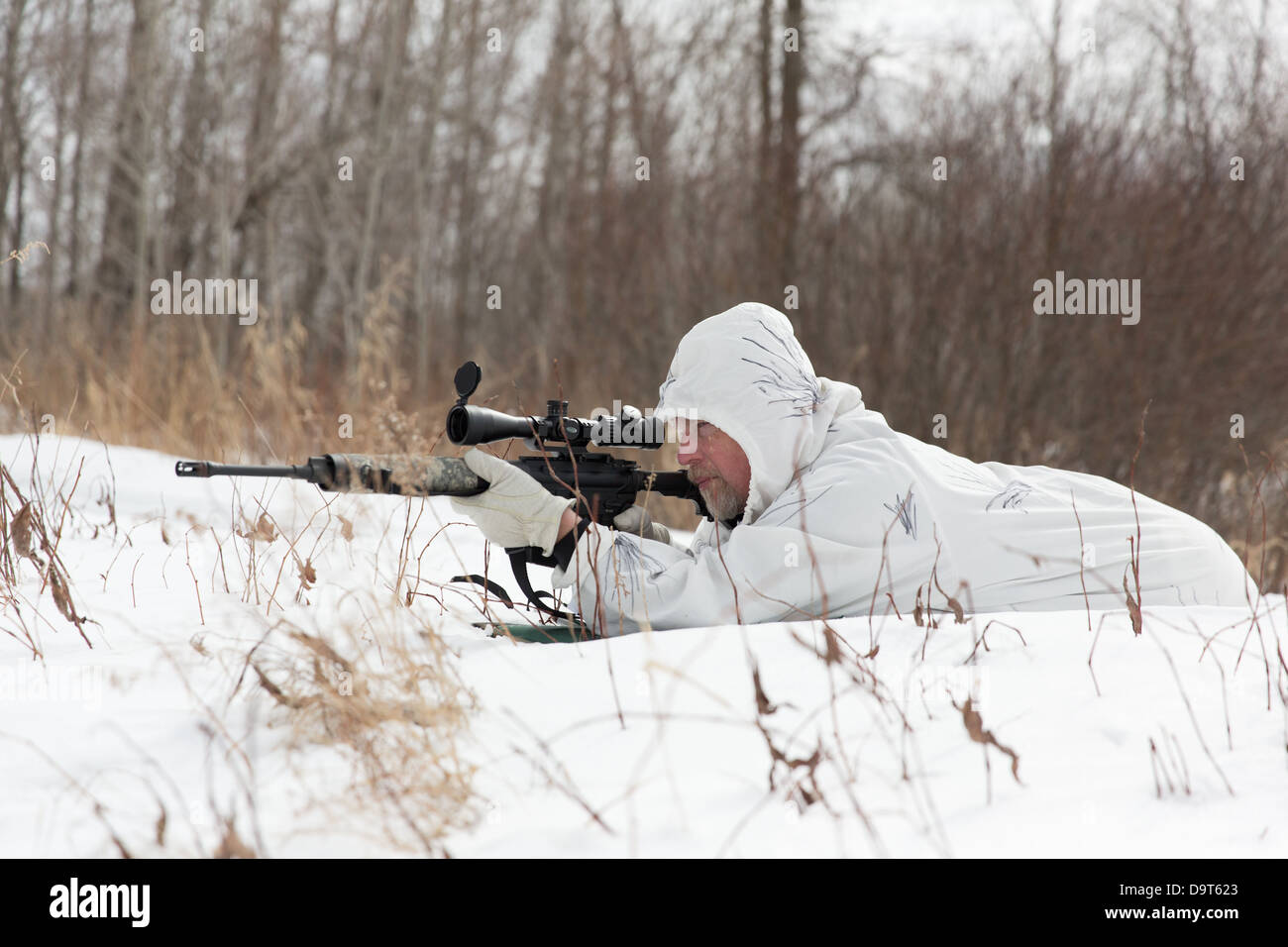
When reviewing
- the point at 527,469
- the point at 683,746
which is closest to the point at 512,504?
the point at 527,469

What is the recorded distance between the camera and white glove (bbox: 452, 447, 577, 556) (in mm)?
2590

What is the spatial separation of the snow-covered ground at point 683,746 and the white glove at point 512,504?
0.29m

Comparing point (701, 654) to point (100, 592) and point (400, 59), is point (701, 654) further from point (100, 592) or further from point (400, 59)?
point (400, 59)

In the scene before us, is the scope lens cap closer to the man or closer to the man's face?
the man

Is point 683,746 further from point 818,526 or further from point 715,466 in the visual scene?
point 715,466

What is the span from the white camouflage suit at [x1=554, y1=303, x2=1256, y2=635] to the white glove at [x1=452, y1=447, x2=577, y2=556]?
11cm

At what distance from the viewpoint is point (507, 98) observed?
54.5 ft

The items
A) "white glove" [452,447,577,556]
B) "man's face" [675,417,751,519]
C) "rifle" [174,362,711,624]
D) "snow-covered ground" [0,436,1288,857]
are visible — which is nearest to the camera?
"snow-covered ground" [0,436,1288,857]

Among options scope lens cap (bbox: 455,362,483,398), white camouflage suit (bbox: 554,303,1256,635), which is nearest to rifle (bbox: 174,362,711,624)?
scope lens cap (bbox: 455,362,483,398)

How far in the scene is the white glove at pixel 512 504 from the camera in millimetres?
2590

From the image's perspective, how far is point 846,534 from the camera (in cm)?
261

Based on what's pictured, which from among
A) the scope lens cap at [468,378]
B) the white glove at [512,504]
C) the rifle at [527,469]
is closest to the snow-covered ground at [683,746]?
the rifle at [527,469]
